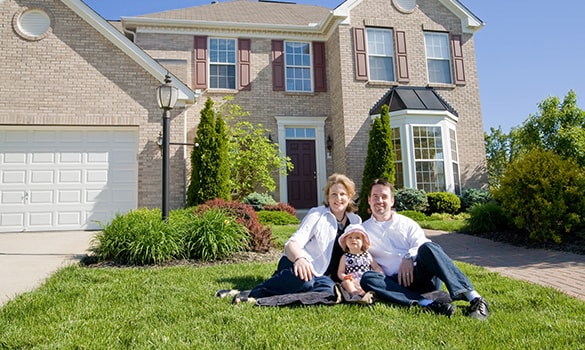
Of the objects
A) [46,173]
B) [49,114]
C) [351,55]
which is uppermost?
[351,55]

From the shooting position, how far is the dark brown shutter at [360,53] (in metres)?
12.0

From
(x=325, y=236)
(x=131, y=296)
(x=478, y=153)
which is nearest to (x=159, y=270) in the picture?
(x=131, y=296)

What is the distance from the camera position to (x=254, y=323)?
8.00 feet

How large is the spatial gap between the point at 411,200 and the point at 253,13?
9.36m

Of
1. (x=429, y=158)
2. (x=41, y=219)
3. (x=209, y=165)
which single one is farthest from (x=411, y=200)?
(x=41, y=219)

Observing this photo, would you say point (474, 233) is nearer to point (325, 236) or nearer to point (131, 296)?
point (325, 236)

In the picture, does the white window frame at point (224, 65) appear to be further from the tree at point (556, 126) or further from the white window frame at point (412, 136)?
the tree at point (556, 126)

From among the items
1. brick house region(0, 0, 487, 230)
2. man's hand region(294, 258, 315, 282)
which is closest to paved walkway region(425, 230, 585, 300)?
man's hand region(294, 258, 315, 282)

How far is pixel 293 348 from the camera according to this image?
2.06 meters

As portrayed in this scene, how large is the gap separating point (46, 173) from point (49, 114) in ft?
4.75

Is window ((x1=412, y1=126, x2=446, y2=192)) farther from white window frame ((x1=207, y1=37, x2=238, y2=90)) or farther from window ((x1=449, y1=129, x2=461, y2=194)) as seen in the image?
white window frame ((x1=207, y1=37, x2=238, y2=90))

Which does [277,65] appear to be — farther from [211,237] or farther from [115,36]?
[211,237]

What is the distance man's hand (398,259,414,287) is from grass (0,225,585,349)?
0.69 ft

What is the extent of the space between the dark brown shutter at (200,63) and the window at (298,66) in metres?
2.78
